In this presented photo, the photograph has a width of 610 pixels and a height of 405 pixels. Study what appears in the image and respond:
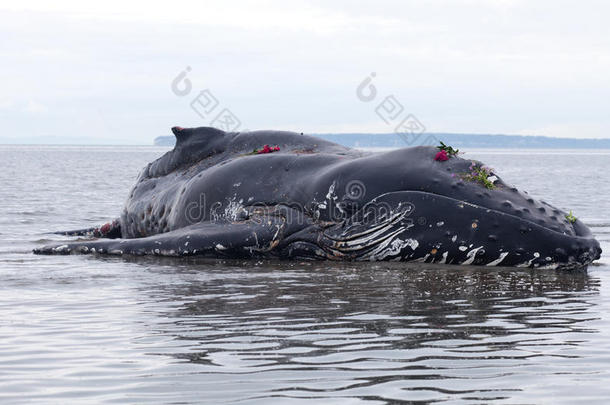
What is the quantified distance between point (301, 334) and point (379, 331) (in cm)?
63

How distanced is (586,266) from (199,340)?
21.2 feet

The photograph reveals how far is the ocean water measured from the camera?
538 cm

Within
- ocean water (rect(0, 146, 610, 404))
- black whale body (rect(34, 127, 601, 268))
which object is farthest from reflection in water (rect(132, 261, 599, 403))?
black whale body (rect(34, 127, 601, 268))

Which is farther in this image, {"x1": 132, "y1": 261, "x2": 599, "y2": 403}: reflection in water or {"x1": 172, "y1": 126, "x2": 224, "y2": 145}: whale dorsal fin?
{"x1": 172, "y1": 126, "x2": 224, "y2": 145}: whale dorsal fin

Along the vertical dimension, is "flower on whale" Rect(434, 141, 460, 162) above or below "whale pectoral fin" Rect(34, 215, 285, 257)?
above

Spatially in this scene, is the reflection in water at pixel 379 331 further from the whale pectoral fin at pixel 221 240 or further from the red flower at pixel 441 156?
the red flower at pixel 441 156

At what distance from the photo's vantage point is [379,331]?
707 centimetres

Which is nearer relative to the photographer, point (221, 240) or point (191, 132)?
point (221, 240)

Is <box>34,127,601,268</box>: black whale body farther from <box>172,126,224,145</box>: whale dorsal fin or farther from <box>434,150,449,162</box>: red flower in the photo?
<box>172,126,224,145</box>: whale dorsal fin

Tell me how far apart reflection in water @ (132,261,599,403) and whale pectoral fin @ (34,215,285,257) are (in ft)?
3.99

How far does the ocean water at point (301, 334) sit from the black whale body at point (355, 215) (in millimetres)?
343

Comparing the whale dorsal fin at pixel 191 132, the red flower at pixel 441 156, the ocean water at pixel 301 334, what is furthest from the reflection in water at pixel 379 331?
the whale dorsal fin at pixel 191 132

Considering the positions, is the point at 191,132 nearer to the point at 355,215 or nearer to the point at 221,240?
the point at 221,240

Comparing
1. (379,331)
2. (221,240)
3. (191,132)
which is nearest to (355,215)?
(221,240)
